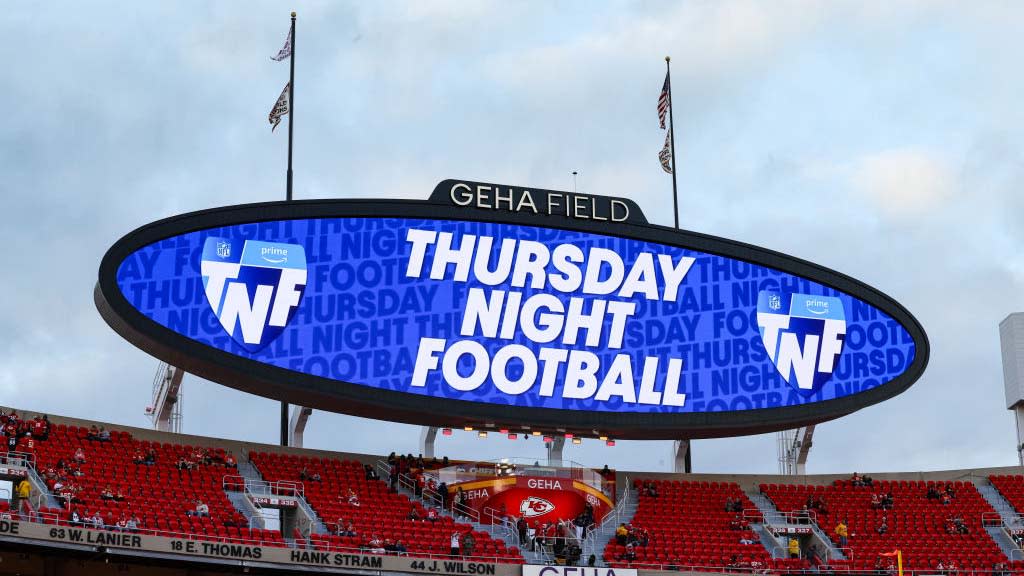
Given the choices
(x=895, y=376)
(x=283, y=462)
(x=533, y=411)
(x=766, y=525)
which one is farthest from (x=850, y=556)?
(x=283, y=462)

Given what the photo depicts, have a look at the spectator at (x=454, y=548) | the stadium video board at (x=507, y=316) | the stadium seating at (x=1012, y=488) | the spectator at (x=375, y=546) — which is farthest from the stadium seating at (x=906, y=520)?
the spectator at (x=375, y=546)

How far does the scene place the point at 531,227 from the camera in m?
47.5

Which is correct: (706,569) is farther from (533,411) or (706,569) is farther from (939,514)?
(939,514)

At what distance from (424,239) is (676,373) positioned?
851 cm

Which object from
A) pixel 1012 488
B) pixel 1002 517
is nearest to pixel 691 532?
pixel 1002 517

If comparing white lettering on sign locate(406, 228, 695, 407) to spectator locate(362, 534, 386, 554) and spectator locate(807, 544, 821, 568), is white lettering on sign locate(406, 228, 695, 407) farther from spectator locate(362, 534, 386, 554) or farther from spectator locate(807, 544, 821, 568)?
spectator locate(807, 544, 821, 568)

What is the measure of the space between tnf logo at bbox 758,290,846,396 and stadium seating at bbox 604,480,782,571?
456cm

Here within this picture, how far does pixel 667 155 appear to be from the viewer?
2142 inches

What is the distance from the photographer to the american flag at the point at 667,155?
54.2 metres

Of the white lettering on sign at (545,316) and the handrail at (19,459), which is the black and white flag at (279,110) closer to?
the white lettering on sign at (545,316)

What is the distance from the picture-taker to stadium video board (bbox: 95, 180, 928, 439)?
43062 millimetres

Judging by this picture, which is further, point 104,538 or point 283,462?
point 283,462

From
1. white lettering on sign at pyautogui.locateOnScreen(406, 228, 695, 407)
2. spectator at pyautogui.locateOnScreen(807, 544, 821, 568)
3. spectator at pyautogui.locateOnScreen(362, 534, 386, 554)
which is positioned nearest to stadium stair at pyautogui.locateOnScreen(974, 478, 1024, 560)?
spectator at pyautogui.locateOnScreen(807, 544, 821, 568)

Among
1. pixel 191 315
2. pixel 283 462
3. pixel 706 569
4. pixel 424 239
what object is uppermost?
pixel 424 239
